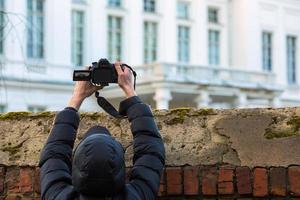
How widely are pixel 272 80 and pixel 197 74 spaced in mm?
5278

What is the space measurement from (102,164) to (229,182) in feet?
3.73

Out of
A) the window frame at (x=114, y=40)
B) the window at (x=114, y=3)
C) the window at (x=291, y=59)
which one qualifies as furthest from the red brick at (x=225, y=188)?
the window at (x=291, y=59)

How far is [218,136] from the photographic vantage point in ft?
13.3

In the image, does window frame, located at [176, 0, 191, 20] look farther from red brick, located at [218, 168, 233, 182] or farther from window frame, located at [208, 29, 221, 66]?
red brick, located at [218, 168, 233, 182]

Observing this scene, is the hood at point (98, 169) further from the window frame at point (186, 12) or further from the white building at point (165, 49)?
the window frame at point (186, 12)

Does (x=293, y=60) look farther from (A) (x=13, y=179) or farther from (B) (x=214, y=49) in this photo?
(A) (x=13, y=179)

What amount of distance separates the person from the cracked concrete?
56 centimetres

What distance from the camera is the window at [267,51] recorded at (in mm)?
43000

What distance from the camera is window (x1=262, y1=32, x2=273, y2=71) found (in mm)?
43000

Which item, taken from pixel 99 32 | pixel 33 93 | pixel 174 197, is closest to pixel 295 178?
pixel 174 197

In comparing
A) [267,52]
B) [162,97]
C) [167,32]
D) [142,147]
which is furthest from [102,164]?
[267,52]

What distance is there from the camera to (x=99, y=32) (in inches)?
1425

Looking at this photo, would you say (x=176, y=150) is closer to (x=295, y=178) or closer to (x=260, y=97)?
(x=295, y=178)

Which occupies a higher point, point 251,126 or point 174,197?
point 251,126
